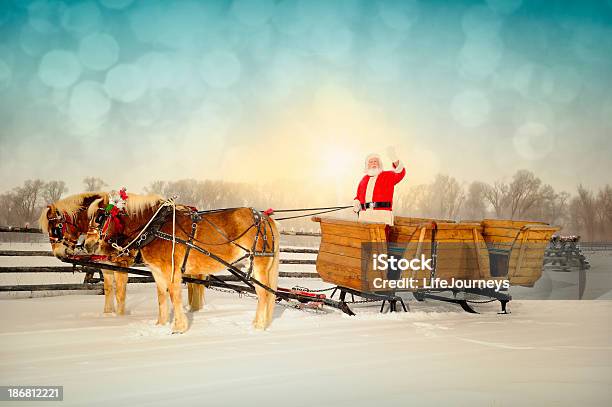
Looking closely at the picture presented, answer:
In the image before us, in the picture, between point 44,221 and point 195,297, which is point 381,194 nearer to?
point 195,297

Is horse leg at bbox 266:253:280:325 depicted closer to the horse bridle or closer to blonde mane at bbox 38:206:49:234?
the horse bridle

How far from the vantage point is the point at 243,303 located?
883 centimetres

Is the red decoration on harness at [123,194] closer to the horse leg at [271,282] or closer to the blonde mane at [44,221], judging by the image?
the blonde mane at [44,221]

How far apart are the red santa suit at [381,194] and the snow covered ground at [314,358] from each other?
62.7 inches

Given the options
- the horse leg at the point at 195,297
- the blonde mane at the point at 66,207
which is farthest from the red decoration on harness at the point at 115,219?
the horse leg at the point at 195,297

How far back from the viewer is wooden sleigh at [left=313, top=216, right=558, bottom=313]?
6.97 metres

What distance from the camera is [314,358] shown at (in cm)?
495

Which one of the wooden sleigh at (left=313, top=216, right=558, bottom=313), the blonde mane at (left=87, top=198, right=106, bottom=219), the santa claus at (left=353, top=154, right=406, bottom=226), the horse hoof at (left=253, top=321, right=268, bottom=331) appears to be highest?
the santa claus at (left=353, top=154, right=406, bottom=226)

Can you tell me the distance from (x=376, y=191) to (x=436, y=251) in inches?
53.2

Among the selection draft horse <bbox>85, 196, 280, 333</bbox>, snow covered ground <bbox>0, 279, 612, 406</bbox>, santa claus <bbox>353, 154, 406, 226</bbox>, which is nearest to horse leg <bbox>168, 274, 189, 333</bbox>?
draft horse <bbox>85, 196, 280, 333</bbox>

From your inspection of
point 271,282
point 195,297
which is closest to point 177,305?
point 271,282

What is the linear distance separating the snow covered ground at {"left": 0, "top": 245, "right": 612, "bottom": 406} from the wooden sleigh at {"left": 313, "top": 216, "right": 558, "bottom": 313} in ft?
1.91

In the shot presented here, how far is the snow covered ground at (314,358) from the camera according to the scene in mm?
3912

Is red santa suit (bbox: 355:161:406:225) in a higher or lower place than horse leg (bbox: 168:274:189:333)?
higher
